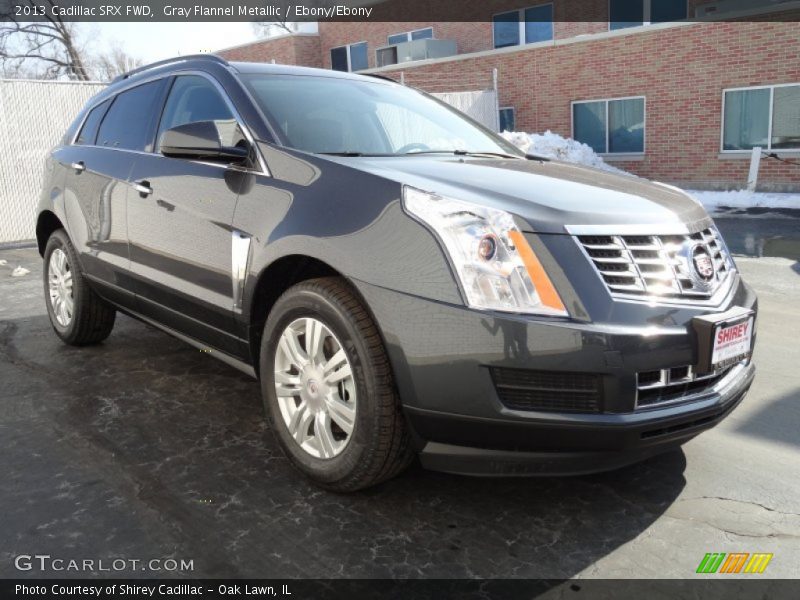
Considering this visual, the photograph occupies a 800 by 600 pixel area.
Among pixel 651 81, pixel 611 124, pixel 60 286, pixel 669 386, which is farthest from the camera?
pixel 611 124

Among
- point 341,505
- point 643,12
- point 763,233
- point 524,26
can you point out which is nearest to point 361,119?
point 341,505

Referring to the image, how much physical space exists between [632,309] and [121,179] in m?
3.02

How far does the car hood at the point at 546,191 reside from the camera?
2.56 m

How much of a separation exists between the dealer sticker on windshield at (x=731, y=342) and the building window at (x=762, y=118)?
1381 cm

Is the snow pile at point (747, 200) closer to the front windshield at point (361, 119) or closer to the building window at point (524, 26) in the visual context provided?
the building window at point (524, 26)

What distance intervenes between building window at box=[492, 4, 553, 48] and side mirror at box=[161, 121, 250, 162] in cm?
1957

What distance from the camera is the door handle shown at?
3.91 metres

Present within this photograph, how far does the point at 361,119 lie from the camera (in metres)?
3.74

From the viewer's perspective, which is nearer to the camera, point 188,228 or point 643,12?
point 188,228

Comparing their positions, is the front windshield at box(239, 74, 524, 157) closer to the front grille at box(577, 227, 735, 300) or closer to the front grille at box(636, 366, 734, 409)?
the front grille at box(577, 227, 735, 300)

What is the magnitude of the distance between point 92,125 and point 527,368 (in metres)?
3.84

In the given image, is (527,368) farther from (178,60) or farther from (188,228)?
(178,60)

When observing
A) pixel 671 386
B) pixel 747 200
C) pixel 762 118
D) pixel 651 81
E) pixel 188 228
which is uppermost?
pixel 651 81

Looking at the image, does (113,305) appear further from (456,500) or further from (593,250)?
(593,250)
